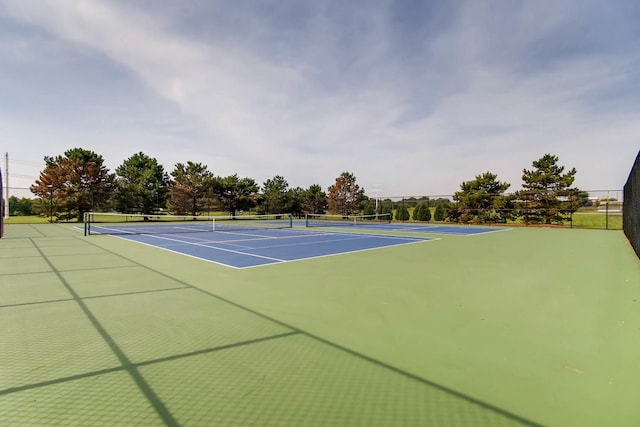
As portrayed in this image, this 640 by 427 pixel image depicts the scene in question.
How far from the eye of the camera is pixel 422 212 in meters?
29.5

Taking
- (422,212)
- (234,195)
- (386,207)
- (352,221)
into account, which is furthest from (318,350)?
(234,195)

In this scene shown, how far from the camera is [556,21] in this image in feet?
36.8

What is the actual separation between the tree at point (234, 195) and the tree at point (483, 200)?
76.2 feet

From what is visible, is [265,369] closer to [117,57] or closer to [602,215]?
[117,57]

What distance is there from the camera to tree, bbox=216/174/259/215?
121 feet

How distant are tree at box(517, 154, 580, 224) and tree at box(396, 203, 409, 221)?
930cm

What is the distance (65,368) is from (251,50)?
501 inches

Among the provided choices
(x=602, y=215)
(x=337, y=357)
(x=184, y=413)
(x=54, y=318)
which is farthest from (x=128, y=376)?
(x=602, y=215)

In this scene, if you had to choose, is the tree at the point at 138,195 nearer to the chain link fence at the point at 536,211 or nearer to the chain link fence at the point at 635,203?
the chain link fence at the point at 536,211

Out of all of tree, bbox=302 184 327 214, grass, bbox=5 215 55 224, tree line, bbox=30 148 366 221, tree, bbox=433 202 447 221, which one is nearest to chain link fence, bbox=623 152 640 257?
tree, bbox=433 202 447 221

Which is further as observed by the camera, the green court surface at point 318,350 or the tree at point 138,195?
the tree at point 138,195

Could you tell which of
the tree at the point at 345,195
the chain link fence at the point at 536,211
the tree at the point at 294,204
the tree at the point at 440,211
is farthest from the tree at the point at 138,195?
the tree at the point at 440,211

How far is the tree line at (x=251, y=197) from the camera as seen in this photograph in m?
24.6

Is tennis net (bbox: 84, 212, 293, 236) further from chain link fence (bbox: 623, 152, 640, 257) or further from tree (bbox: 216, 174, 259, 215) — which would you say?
chain link fence (bbox: 623, 152, 640, 257)
